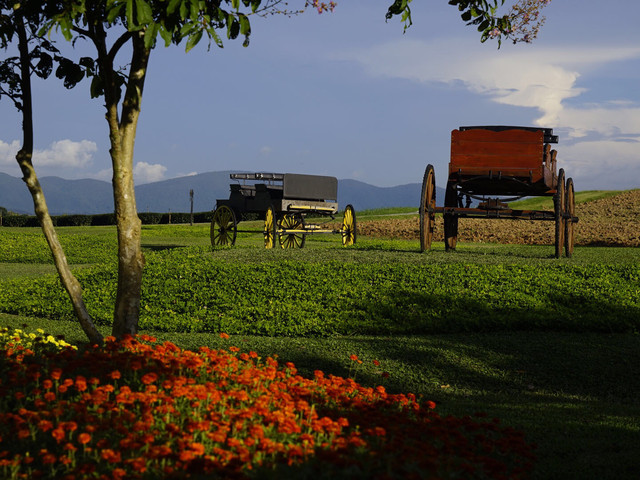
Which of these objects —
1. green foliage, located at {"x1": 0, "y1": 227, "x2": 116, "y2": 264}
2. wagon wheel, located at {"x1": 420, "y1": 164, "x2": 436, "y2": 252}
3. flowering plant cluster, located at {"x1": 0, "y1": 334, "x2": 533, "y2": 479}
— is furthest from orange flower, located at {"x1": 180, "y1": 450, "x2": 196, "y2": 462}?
green foliage, located at {"x1": 0, "y1": 227, "x2": 116, "y2": 264}

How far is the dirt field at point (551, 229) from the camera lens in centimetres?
2100

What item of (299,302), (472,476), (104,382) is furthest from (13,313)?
(472,476)

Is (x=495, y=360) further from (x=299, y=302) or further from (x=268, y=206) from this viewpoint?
(x=268, y=206)

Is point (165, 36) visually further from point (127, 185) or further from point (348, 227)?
point (348, 227)

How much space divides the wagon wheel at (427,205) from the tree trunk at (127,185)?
6.62 metres

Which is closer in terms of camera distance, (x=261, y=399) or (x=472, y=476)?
(x=472, y=476)

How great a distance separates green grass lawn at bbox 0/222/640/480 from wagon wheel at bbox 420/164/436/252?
3.73 meters

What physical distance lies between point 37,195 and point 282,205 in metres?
10.2

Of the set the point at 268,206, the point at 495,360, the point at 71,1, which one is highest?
the point at 71,1

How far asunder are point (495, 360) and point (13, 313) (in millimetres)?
7830

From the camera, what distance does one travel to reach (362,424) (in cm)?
426

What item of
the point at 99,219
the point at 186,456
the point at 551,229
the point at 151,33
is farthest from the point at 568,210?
the point at 99,219

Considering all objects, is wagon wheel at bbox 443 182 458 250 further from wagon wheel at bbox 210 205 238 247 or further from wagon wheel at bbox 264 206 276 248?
wagon wheel at bbox 210 205 238 247

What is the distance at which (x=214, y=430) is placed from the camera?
379 centimetres
